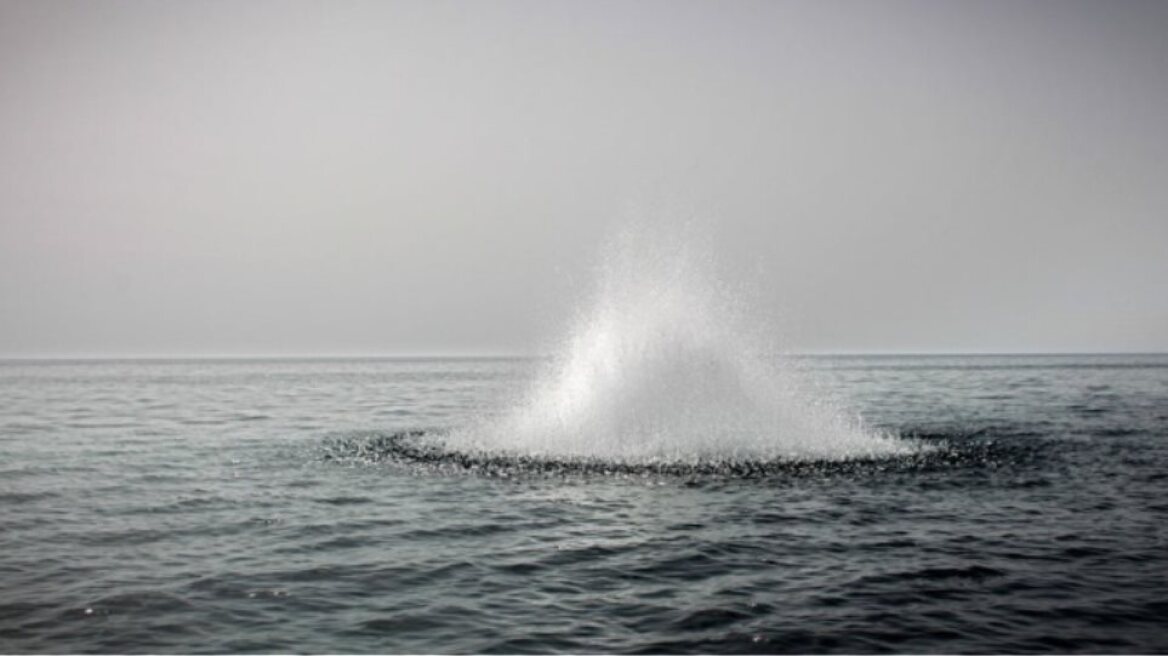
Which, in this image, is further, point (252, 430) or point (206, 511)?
point (252, 430)

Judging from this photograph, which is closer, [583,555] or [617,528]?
[583,555]

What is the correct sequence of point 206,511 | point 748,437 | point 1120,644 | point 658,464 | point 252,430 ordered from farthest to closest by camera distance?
point 252,430 < point 748,437 < point 658,464 < point 206,511 < point 1120,644

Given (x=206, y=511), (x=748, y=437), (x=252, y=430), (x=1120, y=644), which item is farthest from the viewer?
(x=252, y=430)

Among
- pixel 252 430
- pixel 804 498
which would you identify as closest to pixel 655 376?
pixel 804 498

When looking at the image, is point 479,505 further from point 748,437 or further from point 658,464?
point 748,437

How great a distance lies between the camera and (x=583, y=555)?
53.9 feet

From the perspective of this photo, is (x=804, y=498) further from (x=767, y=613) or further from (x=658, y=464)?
(x=767, y=613)

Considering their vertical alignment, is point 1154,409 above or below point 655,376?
below

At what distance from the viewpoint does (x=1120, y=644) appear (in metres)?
11.4

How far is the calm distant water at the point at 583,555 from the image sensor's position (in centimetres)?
1195

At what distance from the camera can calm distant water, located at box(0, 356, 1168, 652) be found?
39.2 ft

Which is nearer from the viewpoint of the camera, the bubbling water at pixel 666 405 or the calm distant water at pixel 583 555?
the calm distant water at pixel 583 555

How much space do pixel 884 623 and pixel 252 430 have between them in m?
40.6

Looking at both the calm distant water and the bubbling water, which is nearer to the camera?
the calm distant water
